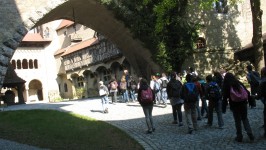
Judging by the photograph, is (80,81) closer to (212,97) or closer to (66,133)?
(66,133)

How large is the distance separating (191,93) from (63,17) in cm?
1854

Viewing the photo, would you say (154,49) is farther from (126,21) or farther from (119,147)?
(119,147)

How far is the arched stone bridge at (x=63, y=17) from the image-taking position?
18.8m

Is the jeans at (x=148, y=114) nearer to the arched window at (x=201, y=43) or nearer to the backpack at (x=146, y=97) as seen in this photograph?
the backpack at (x=146, y=97)

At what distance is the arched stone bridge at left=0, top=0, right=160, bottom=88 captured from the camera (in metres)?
18.8

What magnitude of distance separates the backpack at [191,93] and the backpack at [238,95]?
2.02m

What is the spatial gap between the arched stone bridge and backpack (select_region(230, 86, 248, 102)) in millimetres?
12246

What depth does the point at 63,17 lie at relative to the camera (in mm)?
27516

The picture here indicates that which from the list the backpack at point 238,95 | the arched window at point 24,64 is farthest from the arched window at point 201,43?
the arched window at point 24,64

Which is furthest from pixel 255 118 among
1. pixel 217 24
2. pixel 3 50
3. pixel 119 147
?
pixel 217 24

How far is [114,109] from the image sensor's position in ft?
62.3

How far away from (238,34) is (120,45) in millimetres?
9444

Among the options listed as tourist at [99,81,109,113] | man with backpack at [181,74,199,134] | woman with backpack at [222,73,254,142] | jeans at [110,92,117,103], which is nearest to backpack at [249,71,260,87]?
man with backpack at [181,74,199,134]

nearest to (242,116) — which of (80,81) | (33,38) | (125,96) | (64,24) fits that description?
(125,96)
